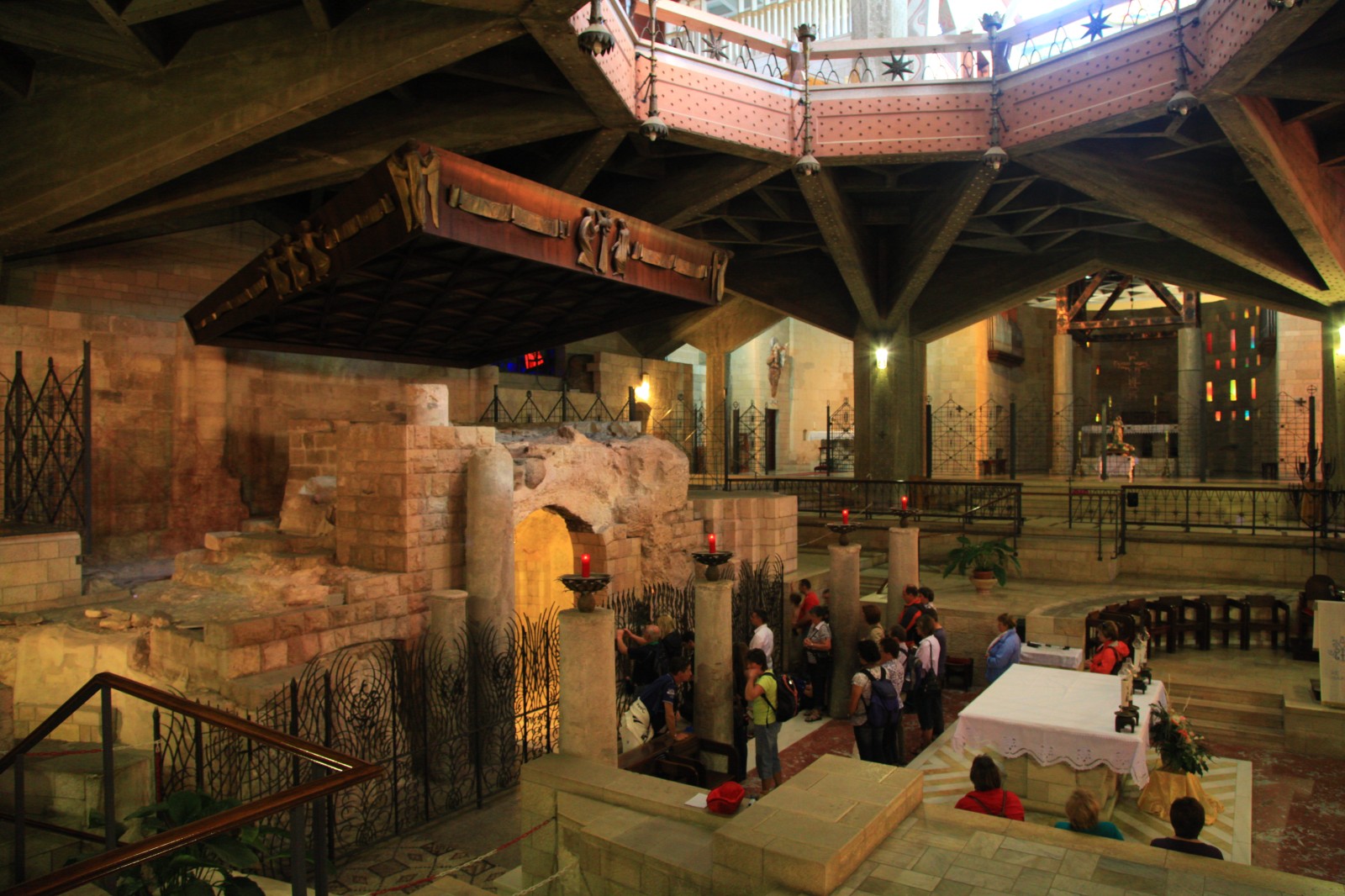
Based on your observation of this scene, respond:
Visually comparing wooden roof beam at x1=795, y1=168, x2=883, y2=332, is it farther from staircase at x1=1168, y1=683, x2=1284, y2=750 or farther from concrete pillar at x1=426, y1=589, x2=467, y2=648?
staircase at x1=1168, y1=683, x2=1284, y2=750

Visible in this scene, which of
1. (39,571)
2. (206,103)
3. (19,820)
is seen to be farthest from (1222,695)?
(206,103)

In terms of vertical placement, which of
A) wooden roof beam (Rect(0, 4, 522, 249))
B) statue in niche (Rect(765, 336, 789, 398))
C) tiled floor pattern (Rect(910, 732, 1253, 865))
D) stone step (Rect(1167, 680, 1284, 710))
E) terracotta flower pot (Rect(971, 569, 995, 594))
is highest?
wooden roof beam (Rect(0, 4, 522, 249))

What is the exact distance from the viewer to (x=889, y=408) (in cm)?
1711

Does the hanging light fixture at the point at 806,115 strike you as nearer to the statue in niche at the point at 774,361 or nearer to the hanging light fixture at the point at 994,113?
the hanging light fixture at the point at 994,113

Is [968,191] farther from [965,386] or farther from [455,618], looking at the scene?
[965,386]

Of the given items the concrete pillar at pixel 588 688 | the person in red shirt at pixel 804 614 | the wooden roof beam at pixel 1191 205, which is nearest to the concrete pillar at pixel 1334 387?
the wooden roof beam at pixel 1191 205

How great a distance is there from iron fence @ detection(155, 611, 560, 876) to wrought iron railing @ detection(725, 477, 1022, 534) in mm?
8656

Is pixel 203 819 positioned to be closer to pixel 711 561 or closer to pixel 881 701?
pixel 711 561

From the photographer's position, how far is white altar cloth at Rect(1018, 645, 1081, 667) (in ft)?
28.3

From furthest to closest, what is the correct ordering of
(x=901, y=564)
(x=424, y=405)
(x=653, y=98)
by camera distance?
(x=901, y=564), (x=653, y=98), (x=424, y=405)

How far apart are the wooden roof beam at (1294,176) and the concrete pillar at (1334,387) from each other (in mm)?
1300

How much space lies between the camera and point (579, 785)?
475 cm

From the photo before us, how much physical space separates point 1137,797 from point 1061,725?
1.21 meters

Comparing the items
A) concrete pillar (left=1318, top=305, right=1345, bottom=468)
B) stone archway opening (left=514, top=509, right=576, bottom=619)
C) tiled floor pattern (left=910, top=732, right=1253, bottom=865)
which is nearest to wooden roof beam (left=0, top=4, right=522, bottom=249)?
stone archway opening (left=514, top=509, right=576, bottom=619)
